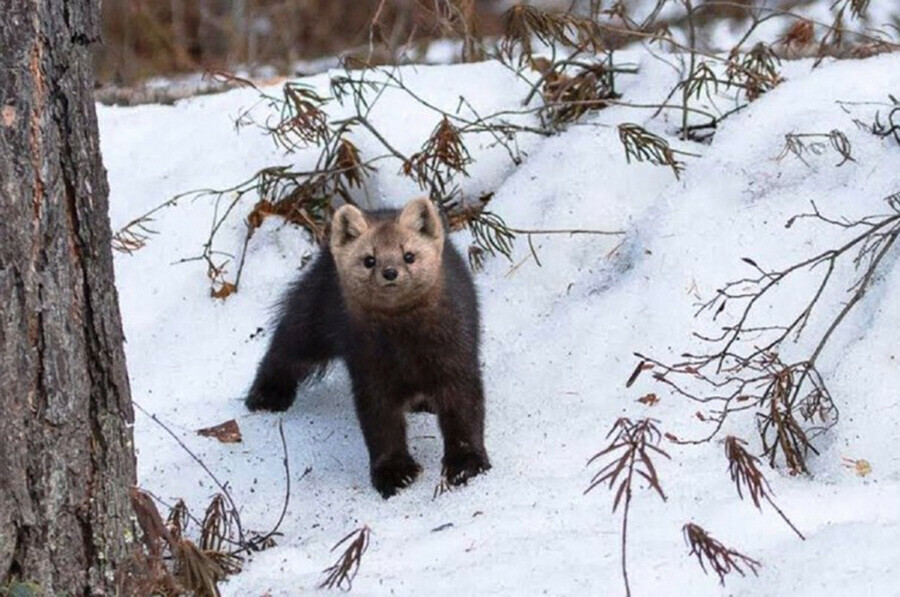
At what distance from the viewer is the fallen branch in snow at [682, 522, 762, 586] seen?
3.54 m

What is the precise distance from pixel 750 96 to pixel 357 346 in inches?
83.5

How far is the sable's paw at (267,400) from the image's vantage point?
19.4 feet

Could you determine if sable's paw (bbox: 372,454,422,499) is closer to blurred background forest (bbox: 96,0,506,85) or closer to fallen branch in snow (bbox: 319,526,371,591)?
fallen branch in snow (bbox: 319,526,371,591)

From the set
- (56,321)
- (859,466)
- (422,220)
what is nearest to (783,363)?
(859,466)

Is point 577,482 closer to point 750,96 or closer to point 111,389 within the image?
point 111,389

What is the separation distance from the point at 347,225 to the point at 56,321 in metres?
2.04

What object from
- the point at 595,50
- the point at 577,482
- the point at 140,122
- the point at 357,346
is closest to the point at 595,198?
the point at 595,50

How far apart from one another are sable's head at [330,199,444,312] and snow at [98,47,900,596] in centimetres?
54

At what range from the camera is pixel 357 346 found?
18.0 feet

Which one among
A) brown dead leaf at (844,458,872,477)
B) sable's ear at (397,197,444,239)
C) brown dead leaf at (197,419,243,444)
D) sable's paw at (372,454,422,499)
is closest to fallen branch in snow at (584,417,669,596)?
brown dead leaf at (844,458,872,477)

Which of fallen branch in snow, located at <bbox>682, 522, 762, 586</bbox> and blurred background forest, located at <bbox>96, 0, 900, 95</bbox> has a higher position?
blurred background forest, located at <bbox>96, 0, 900, 95</bbox>

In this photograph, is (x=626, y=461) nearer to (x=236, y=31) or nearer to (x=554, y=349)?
(x=554, y=349)

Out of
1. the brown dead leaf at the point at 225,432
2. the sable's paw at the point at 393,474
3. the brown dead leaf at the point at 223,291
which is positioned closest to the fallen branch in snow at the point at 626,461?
the sable's paw at the point at 393,474

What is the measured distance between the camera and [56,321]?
3.62 meters
